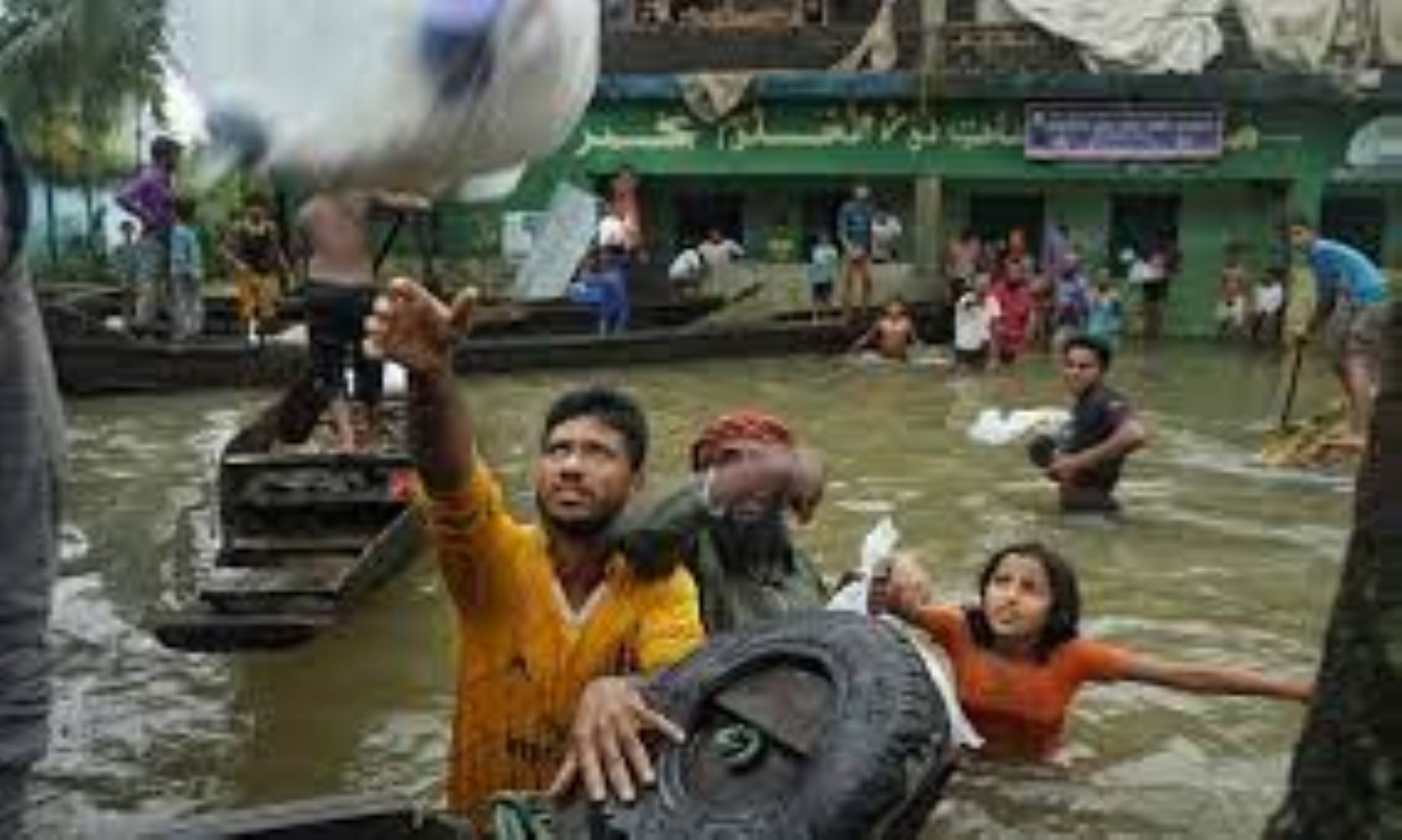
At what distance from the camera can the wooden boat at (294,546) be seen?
6.27 m

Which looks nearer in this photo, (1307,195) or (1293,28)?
(1293,28)

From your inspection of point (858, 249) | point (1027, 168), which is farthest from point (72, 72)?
point (1027, 168)

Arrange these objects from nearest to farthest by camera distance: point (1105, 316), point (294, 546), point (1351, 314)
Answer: point (294, 546), point (1351, 314), point (1105, 316)

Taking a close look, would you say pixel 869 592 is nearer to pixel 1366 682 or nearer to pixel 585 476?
pixel 585 476

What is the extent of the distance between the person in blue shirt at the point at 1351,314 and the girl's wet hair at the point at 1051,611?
6579 millimetres

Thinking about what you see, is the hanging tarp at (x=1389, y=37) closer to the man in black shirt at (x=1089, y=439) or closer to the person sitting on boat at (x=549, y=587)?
the man in black shirt at (x=1089, y=439)

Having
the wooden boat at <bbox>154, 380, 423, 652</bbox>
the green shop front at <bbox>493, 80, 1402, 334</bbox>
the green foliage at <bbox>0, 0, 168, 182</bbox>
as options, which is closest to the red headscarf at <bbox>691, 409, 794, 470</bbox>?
the wooden boat at <bbox>154, 380, 423, 652</bbox>

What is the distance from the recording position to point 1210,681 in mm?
5641

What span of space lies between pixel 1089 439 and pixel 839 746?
8.24 m

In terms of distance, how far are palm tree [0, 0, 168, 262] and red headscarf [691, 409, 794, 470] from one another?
12.7m

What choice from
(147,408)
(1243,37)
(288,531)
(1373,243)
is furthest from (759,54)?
(288,531)

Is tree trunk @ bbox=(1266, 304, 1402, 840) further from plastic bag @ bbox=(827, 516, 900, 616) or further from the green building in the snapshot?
the green building

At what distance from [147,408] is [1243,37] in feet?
51.2

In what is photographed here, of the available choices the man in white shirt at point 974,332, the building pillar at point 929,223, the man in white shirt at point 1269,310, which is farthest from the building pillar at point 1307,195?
the man in white shirt at point 974,332
